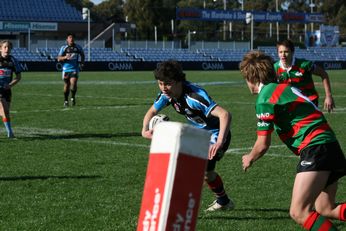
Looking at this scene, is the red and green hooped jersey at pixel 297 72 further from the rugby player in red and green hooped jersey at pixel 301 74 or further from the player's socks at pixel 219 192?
the player's socks at pixel 219 192

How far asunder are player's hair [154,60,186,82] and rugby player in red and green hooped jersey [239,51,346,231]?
1.05 m

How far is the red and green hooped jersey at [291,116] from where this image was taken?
5441 millimetres

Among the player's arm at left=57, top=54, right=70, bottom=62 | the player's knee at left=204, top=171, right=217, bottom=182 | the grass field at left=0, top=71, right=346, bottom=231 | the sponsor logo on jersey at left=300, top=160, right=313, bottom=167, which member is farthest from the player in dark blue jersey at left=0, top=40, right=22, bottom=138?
the sponsor logo on jersey at left=300, top=160, right=313, bottom=167

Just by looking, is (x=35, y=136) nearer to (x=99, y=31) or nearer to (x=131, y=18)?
(x=99, y=31)

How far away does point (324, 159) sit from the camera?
5.41 meters

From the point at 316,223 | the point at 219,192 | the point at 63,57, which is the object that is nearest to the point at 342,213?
the point at 316,223

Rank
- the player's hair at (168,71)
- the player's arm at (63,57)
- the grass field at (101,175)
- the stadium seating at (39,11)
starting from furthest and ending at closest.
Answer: the stadium seating at (39,11) → the player's arm at (63,57) → the grass field at (101,175) → the player's hair at (168,71)

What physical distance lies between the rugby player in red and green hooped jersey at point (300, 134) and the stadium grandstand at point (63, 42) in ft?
161

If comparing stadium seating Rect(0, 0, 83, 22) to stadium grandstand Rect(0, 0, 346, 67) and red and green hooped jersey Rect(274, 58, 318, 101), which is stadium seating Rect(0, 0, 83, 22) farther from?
red and green hooped jersey Rect(274, 58, 318, 101)

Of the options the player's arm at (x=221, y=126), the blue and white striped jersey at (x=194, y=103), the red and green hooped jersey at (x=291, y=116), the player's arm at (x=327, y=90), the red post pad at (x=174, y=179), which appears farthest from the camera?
the player's arm at (x=327, y=90)

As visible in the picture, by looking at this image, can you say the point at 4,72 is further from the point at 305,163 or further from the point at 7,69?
the point at 305,163

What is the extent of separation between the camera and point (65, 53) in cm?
2153

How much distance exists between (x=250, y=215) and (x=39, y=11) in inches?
2766

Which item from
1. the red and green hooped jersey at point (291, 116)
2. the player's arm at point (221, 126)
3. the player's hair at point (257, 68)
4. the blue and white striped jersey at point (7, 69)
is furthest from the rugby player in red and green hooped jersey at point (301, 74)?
the blue and white striped jersey at point (7, 69)
